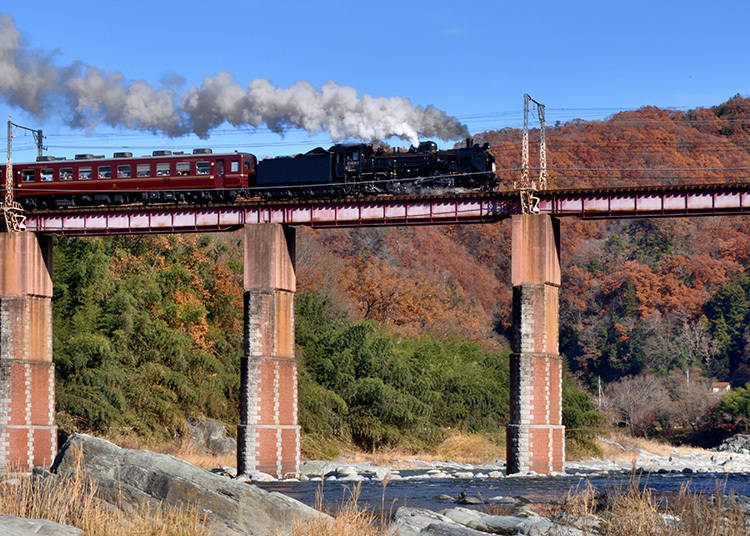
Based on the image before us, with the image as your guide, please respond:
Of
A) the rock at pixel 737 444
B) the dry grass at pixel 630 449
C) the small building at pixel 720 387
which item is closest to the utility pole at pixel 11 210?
the dry grass at pixel 630 449

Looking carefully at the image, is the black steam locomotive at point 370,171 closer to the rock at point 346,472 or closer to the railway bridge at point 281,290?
the railway bridge at point 281,290

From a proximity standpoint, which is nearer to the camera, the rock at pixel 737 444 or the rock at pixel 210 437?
the rock at pixel 210 437

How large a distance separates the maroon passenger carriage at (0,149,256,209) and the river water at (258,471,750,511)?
17615 mm

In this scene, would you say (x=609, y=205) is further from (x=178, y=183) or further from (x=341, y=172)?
(x=178, y=183)

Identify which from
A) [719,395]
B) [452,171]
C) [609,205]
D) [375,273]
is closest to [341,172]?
[452,171]

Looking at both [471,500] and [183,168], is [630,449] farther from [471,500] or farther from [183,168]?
[471,500]

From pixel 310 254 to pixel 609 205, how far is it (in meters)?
55.2

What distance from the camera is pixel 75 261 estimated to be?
7294cm

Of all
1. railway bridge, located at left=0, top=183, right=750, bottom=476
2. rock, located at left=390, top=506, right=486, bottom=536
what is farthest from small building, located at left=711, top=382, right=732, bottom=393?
rock, located at left=390, top=506, right=486, bottom=536

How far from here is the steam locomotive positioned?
60.8 meters

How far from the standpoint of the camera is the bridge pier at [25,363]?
5991 centimetres

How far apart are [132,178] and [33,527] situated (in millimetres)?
44704

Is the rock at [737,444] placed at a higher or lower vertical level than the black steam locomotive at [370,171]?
lower

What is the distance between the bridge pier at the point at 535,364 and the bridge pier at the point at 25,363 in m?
22.8
